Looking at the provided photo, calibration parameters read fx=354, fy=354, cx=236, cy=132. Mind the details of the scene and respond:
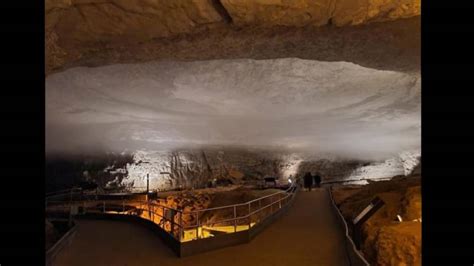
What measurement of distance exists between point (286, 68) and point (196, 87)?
393cm

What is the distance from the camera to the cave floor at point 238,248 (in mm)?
6598

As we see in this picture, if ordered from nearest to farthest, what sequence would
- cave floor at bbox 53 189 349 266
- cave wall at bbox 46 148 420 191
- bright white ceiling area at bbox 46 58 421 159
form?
1. cave floor at bbox 53 189 349 266
2. bright white ceiling area at bbox 46 58 421 159
3. cave wall at bbox 46 148 420 191

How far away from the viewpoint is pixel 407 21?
221 inches

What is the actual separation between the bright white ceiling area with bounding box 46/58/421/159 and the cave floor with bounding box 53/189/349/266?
17.6 ft

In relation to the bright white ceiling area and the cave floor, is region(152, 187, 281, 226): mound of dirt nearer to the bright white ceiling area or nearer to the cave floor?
the bright white ceiling area

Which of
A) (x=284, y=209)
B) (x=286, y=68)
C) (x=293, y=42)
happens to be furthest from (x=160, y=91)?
(x=293, y=42)

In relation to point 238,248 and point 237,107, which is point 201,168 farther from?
point 238,248

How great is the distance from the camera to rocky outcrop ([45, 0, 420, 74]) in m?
4.87

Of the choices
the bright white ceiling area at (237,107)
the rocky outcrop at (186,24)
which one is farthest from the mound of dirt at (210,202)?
the rocky outcrop at (186,24)

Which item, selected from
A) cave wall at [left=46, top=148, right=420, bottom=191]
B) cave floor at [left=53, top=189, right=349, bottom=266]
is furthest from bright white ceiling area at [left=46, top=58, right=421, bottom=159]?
cave floor at [left=53, top=189, right=349, bottom=266]

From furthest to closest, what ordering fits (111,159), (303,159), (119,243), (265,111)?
(303,159) → (111,159) → (265,111) → (119,243)

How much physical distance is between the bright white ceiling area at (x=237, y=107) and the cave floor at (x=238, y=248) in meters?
5.37

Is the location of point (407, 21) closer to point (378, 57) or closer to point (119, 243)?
point (378, 57)

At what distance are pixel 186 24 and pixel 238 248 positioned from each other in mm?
4705
